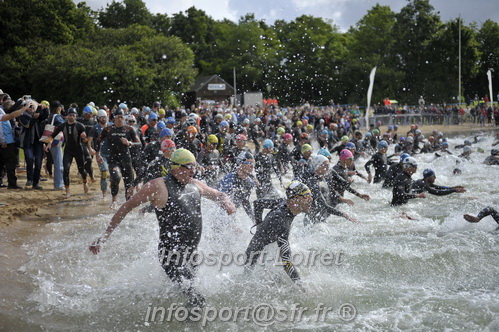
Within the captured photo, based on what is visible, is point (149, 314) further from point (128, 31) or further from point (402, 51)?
point (402, 51)

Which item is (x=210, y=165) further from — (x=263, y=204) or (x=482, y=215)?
(x=482, y=215)

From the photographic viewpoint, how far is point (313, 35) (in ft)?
149

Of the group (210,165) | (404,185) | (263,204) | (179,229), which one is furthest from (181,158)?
(404,185)

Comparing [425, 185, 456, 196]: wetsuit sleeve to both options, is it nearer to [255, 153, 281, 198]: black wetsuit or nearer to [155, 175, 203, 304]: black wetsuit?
[255, 153, 281, 198]: black wetsuit

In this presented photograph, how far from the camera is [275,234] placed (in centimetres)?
548

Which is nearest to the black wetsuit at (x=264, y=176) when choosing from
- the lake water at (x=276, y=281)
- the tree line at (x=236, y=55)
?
the lake water at (x=276, y=281)

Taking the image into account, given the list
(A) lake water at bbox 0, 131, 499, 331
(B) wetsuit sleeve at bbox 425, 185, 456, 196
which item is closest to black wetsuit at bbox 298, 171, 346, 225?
(A) lake water at bbox 0, 131, 499, 331

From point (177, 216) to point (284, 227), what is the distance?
126cm

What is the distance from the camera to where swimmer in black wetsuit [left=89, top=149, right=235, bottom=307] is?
4.77m

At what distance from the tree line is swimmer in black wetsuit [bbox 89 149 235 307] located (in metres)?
22.5

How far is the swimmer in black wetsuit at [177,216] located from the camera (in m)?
4.77

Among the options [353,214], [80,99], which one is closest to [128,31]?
[80,99]

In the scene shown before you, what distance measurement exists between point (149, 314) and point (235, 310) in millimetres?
912

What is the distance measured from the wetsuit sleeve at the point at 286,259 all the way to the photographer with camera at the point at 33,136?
21.9ft
